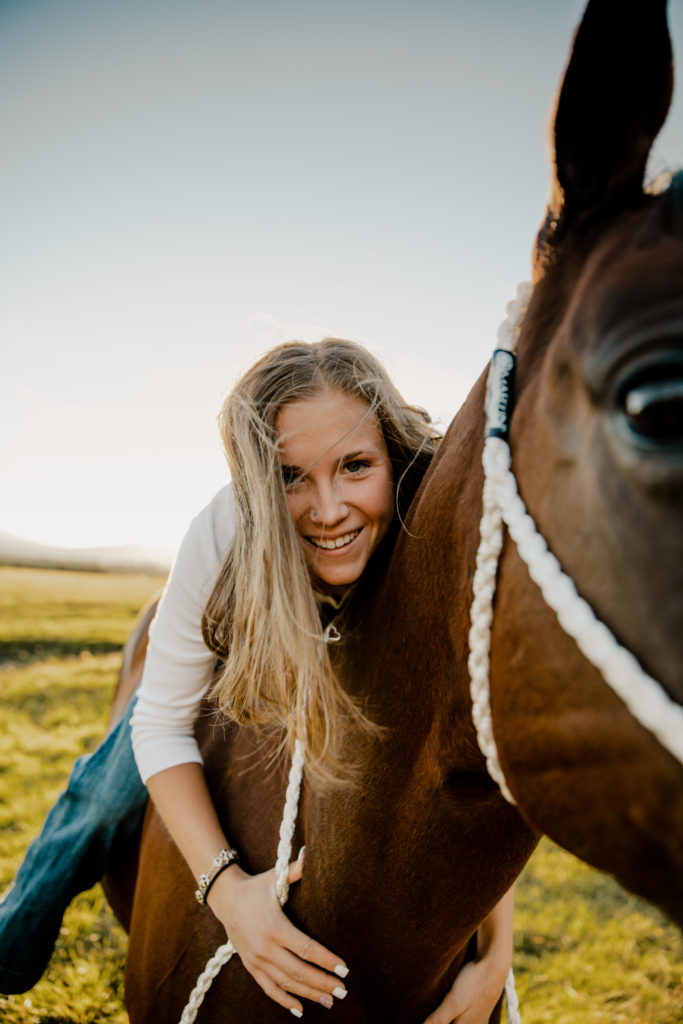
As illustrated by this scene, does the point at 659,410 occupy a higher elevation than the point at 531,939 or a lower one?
higher

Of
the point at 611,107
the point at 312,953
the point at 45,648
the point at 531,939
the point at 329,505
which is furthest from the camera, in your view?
the point at 45,648

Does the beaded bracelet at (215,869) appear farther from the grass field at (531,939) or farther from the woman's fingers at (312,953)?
the grass field at (531,939)

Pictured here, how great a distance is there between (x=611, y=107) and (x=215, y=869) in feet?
5.81

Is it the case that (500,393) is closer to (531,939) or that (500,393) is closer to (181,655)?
(181,655)

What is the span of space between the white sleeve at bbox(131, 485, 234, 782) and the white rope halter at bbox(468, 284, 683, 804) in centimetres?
105

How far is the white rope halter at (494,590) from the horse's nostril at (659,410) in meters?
0.19

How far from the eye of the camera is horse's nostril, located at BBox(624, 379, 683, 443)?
2.28ft

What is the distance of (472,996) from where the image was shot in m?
1.60

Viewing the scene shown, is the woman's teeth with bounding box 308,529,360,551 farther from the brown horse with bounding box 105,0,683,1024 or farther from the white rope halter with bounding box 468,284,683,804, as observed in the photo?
the white rope halter with bounding box 468,284,683,804

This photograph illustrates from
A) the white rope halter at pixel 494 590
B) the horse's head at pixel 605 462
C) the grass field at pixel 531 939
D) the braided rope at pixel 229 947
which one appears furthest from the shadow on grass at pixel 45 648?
the horse's head at pixel 605 462

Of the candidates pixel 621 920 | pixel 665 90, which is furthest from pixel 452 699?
pixel 621 920

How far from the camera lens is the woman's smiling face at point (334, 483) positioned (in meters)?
1.61

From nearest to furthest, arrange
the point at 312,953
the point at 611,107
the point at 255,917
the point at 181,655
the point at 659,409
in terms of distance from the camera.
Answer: the point at 659,409, the point at 611,107, the point at 312,953, the point at 255,917, the point at 181,655

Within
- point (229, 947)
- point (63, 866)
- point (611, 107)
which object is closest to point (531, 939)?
point (63, 866)
